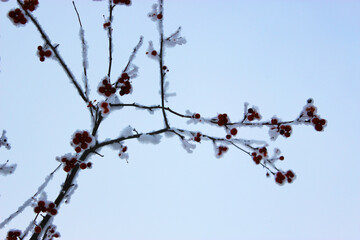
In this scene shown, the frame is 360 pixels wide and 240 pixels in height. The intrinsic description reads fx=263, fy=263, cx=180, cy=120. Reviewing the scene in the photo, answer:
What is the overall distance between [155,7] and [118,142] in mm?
2135

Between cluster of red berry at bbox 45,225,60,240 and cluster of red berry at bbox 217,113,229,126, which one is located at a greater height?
cluster of red berry at bbox 217,113,229,126

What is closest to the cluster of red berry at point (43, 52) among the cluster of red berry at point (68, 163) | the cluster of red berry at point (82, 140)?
the cluster of red berry at point (82, 140)

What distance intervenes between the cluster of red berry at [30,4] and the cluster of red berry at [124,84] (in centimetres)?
142

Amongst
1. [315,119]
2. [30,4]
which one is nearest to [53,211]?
[30,4]

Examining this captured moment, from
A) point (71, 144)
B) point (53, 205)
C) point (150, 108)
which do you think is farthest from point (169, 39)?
point (53, 205)

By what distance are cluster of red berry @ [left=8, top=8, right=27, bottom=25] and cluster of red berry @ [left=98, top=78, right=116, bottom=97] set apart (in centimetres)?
131

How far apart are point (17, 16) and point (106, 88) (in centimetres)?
147

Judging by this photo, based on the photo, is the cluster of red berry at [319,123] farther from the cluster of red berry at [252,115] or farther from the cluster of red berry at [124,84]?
the cluster of red berry at [124,84]

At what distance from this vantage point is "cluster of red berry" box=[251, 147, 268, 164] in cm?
366

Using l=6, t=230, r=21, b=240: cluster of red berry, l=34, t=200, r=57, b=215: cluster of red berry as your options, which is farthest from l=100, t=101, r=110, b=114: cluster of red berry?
l=6, t=230, r=21, b=240: cluster of red berry

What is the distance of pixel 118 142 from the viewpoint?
3.98 meters

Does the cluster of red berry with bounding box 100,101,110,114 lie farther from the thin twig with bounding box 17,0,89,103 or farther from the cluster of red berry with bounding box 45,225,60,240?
the cluster of red berry with bounding box 45,225,60,240

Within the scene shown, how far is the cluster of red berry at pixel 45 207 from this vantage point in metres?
3.57

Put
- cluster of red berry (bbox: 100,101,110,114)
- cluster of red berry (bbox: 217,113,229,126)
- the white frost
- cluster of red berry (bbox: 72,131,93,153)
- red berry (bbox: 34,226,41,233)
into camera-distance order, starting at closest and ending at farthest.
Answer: cluster of red berry (bbox: 72,131,93,153) → red berry (bbox: 34,226,41,233) → cluster of red berry (bbox: 100,101,110,114) → cluster of red berry (bbox: 217,113,229,126) → the white frost
